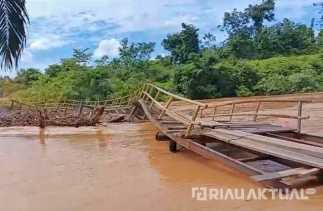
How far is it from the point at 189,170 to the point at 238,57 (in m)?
27.6

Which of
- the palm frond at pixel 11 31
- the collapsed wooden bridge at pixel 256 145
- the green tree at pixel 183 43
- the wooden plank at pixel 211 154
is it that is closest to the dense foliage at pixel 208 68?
the green tree at pixel 183 43

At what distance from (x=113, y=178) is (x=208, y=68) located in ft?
64.6

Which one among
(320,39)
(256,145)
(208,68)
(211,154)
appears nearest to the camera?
(256,145)

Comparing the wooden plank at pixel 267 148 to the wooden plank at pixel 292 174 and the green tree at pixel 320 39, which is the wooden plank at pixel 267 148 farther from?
the green tree at pixel 320 39

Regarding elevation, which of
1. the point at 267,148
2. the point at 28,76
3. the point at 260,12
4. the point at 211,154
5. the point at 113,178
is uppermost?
the point at 260,12

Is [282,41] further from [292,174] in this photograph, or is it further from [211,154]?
[292,174]

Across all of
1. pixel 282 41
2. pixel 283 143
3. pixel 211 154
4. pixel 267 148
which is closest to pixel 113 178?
pixel 211 154

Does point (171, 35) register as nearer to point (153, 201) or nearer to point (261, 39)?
point (261, 39)

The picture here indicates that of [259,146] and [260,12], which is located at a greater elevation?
[260,12]

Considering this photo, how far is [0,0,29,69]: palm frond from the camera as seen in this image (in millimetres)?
5641

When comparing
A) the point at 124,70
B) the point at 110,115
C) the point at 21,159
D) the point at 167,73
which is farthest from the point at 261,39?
the point at 21,159

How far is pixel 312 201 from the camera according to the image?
5.77m

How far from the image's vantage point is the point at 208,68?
27.2 meters

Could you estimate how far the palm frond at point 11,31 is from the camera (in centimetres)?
564
